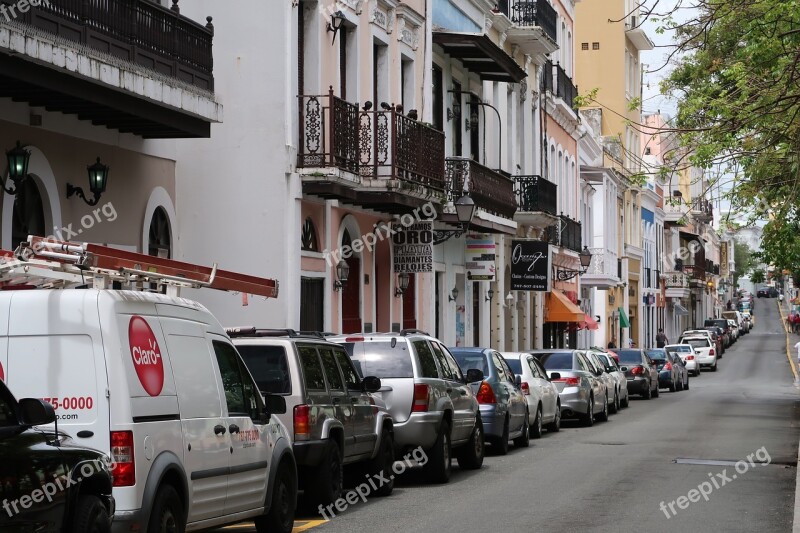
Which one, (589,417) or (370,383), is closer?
(370,383)

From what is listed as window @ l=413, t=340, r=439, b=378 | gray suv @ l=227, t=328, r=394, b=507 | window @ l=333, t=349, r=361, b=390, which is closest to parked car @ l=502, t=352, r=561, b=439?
window @ l=413, t=340, r=439, b=378

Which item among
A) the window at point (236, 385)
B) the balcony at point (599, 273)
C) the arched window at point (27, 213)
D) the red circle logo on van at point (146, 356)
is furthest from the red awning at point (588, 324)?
the red circle logo on van at point (146, 356)

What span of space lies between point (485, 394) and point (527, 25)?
867 inches

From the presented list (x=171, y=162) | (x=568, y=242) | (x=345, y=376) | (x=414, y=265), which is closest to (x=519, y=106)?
(x=568, y=242)

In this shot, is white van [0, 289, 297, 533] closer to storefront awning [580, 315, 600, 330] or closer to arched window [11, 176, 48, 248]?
arched window [11, 176, 48, 248]

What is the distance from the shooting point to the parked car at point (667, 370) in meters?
45.5

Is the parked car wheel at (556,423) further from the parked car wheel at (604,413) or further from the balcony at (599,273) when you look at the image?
the balcony at (599,273)

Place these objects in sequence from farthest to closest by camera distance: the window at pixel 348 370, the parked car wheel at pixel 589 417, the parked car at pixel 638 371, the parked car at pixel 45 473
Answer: the parked car at pixel 638 371 → the parked car wheel at pixel 589 417 → the window at pixel 348 370 → the parked car at pixel 45 473

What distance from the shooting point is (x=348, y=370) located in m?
14.7

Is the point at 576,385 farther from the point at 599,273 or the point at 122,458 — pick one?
the point at 599,273

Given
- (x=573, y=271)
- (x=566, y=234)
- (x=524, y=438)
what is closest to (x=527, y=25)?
(x=566, y=234)

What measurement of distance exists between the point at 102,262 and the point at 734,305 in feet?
460

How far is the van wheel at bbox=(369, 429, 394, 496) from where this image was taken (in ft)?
50.1

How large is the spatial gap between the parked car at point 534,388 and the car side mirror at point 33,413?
15.3 meters
